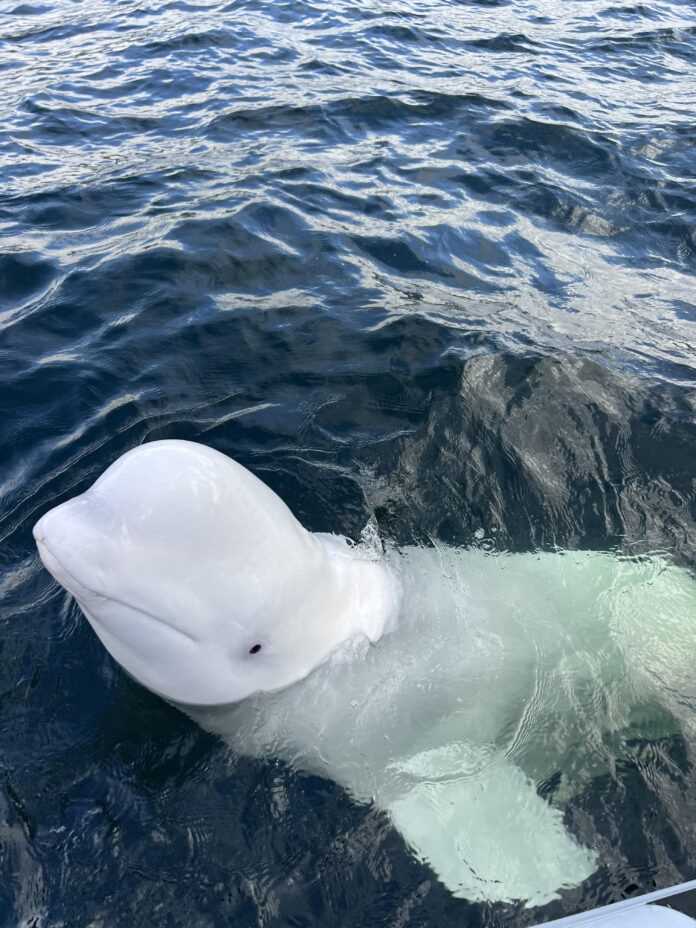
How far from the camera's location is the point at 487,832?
15.1ft

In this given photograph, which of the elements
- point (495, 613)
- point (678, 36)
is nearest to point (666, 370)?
point (495, 613)

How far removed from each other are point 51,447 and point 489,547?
11.8 ft

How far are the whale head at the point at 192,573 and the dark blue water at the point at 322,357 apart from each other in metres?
0.66

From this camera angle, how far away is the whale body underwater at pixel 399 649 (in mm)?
4188

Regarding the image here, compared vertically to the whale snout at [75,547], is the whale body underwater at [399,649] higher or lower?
lower

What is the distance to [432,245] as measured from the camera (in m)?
10.0

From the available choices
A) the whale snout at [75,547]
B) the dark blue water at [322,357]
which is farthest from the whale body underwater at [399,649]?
the dark blue water at [322,357]

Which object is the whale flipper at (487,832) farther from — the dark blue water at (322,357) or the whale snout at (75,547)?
the whale snout at (75,547)

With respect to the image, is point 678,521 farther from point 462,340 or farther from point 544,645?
point 462,340

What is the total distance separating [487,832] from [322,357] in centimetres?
470

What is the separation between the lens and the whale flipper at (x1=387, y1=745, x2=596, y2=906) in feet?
14.2

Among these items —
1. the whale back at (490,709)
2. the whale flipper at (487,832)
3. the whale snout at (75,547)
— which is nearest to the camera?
the whale snout at (75,547)

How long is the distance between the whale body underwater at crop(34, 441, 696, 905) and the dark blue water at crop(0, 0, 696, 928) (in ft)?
0.71

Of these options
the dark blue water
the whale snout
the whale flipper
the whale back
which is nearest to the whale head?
the whale snout
